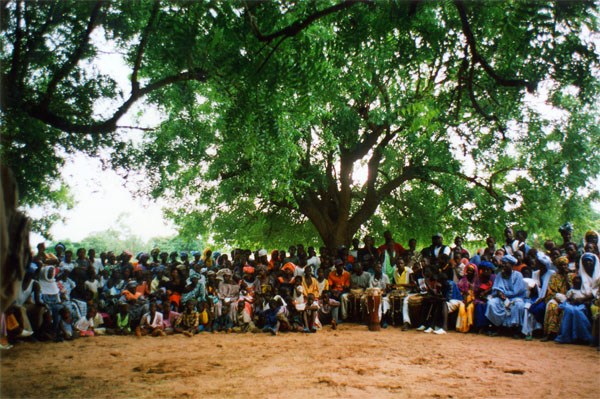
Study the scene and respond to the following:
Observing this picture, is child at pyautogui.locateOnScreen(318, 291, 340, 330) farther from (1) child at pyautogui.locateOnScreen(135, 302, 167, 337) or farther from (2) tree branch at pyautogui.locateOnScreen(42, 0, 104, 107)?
(2) tree branch at pyautogui.locateOnScreen(42, 0, 104, 107)

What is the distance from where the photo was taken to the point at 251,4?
4273mm

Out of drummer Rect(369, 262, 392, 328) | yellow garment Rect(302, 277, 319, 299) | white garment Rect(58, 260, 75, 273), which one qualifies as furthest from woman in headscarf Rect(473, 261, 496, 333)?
white garment Rect(58, 260, 75, 273)

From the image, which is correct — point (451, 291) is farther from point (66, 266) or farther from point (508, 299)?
point (66, 266)

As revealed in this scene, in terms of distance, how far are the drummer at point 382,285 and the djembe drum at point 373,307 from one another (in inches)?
15.6

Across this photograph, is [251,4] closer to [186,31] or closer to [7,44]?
[186,31]

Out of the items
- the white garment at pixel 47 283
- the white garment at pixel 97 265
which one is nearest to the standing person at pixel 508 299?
the white garment at pixel 47 283

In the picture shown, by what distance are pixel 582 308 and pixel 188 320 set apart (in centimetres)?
786

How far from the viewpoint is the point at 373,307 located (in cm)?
1036

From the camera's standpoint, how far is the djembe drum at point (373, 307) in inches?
403

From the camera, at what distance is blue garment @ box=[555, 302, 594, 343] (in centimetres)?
791

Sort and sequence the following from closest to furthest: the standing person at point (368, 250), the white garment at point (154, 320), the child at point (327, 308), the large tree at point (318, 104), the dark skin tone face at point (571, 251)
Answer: the large tree at point (318, 104), the dark skin tone face at point (571, 251), the white garment at point (154, 320), the child at point (327, 308), the standing person at point (368, 250)

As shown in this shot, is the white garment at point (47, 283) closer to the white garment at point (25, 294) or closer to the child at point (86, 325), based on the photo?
the white garment at point (25, 294)

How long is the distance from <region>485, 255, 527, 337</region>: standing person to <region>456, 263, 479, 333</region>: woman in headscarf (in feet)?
1.31

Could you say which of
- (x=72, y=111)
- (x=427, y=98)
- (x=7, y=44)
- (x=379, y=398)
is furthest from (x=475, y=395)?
(x=7, y=44)
